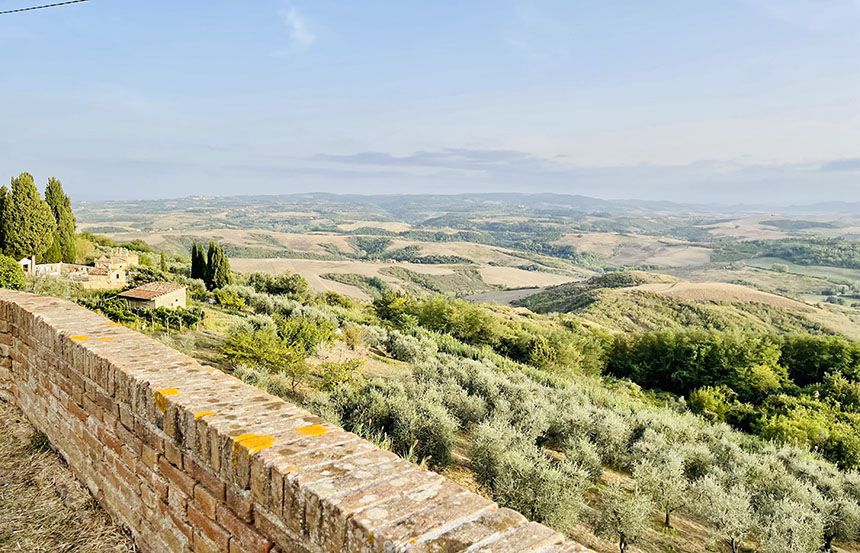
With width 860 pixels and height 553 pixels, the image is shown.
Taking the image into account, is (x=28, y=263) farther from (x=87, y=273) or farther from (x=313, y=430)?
(x=313, y=430)

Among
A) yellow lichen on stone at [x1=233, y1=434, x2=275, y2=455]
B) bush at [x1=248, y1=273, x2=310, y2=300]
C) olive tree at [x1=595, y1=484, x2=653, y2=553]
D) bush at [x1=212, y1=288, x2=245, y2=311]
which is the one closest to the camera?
yellow lichen on stone at [x1=233, y1=434, x2=275, y2=455]

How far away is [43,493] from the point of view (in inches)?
153

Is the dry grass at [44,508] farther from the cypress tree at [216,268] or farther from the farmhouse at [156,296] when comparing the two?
the cypress tree at [216,268]

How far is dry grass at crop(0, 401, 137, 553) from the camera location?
11.0 feet

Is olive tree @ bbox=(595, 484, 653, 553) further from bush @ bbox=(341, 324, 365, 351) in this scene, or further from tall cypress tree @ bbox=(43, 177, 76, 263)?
tall cypress tree @ bbox=(43, 177, 76, 263)

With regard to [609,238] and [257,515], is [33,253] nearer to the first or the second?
[257,515]

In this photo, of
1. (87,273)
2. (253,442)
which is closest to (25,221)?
(87,273)

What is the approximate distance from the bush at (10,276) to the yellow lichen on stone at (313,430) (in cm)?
1786

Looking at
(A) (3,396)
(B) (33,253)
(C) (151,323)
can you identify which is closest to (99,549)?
(A) (3,396)

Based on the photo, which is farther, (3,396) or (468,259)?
(468,259)

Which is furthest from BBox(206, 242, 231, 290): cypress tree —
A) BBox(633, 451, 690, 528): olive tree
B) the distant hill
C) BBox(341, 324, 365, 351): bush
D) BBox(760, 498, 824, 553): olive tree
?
BBox(760, 498, 824, 553): olive tree

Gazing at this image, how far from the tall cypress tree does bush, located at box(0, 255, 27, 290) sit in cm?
1630

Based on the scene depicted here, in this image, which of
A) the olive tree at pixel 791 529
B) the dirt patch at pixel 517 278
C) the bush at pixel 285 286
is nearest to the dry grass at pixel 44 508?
the olive tree at pixel 791 529

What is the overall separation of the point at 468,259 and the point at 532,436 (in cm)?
12187
